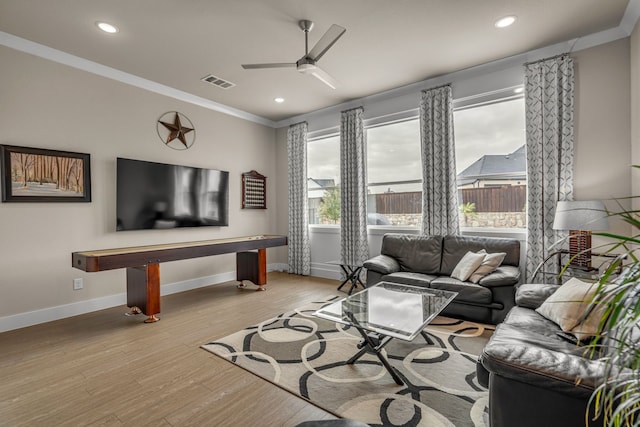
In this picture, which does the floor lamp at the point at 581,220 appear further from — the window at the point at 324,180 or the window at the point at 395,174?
the window at the point at 324,180

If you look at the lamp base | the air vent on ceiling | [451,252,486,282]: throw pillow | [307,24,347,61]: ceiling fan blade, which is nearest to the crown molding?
the air vent on ceiling

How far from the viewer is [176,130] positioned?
4574 mm

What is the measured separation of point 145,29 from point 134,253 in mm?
2230

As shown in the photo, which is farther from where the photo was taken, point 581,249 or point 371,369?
point 581,249

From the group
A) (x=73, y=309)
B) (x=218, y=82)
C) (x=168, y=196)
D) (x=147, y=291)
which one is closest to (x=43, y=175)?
(x=168, y=196)

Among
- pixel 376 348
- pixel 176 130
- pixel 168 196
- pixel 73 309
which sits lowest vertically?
pixel 73 309

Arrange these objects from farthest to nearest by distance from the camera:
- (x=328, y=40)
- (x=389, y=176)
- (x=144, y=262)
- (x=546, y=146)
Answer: (x=389, y=176) < (x=546, y=146) < (x=144, y=262) < (x=328, y=40)

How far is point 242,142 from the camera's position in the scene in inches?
220

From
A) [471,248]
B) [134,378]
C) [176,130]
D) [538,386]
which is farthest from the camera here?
[176,130]

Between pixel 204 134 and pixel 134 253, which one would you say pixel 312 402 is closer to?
pixel 134 253

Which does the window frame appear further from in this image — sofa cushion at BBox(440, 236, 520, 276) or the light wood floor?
the light wood floor

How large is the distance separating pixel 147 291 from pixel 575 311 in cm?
380

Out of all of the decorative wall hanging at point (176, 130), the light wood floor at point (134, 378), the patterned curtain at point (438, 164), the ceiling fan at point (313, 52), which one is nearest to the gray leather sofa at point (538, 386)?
the light wood floor at point (134, 378)

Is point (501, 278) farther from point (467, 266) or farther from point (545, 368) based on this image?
point (545, 368)
